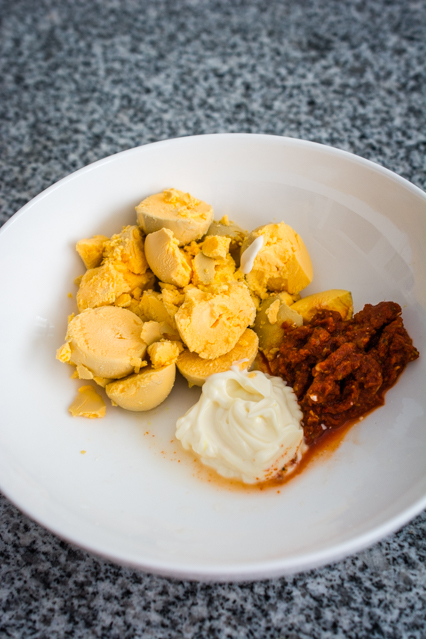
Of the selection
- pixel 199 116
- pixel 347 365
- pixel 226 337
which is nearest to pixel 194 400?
pixel 226 337

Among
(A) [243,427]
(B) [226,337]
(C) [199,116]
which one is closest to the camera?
(A) [243,427]

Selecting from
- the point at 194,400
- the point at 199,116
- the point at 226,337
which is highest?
the point at 199,116

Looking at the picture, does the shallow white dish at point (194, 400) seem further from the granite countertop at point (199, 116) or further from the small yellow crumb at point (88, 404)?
the granite countertop at point (199, 116)

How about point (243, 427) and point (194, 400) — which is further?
point (194, 400)

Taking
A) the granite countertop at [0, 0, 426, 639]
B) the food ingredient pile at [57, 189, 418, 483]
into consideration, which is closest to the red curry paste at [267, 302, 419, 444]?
the food ingredient pile at [57, 189, 418, 483]

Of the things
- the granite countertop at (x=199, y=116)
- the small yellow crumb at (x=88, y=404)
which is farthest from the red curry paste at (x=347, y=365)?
the small yellow crumb at (x=88, y=404)

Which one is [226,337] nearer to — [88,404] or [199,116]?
[88,404]
